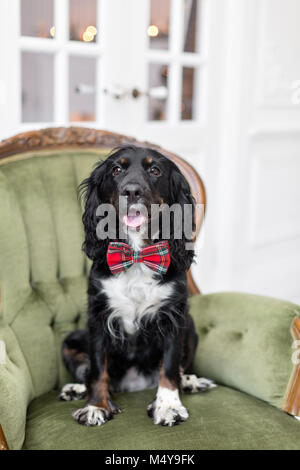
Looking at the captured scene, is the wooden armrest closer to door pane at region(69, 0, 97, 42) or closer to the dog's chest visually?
the dog's chest

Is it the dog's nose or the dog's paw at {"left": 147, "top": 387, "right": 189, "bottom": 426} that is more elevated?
the dog's nose

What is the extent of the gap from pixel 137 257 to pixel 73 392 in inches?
18.7

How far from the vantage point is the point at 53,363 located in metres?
1.69

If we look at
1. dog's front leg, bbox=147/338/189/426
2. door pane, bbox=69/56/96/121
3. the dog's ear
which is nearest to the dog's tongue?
the dog's ear

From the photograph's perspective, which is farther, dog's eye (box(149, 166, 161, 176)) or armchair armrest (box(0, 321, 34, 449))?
dog's eye (box(149, 166, 161, 176))

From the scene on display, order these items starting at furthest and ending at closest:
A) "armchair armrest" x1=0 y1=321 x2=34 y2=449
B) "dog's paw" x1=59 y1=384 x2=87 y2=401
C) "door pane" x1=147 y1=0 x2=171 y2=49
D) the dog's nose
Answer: "door pane" x1=147 y1=0 x2=171 y2=49 < "dog's paw" x1=59 y1=384 x2=87 y2=401 < the dog's nose < "armchair armrest" x1=0 y1=321 x2=34 y2=449

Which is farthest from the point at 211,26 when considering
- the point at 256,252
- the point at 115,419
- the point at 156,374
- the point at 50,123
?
the point at 115,419

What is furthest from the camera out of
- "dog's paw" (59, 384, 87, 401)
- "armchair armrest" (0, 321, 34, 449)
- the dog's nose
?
"dog's paw" (59, 384, 87, 401)

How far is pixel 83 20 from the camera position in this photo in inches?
100.0

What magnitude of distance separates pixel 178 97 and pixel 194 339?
1755mm

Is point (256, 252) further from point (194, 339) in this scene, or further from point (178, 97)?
point (194, 339)

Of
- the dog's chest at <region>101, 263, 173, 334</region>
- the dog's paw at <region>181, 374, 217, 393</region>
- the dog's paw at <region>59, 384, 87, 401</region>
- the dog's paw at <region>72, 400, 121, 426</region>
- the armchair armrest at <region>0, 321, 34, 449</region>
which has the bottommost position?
the dog's paw at <region>59, 384, 87, 401</region>

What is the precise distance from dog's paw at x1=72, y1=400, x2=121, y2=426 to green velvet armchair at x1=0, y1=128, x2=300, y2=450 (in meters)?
0.02

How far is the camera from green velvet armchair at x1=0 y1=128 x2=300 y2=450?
52.4 inches
